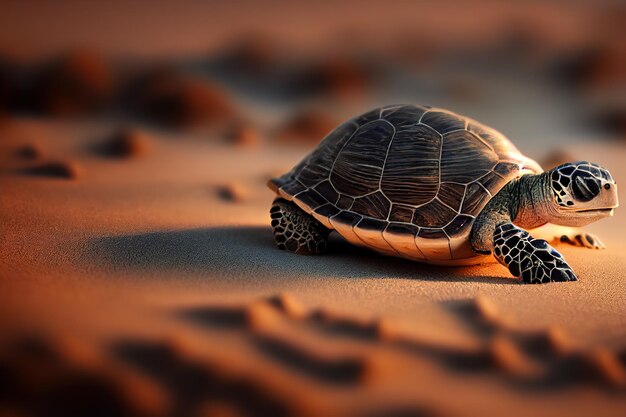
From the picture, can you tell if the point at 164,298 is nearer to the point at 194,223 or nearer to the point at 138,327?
the point at 138,327

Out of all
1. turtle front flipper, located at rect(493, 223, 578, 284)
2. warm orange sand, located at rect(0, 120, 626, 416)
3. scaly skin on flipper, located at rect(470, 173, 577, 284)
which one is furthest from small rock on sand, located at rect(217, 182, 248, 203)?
turtle front flipper, located at rect(493, 223, 578, 284)

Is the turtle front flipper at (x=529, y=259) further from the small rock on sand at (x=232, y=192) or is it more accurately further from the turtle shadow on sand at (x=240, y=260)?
the small rock on sand at (x=232, y=192)

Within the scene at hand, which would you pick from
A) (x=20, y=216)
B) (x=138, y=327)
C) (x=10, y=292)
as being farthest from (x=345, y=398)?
(x=20, y=216)

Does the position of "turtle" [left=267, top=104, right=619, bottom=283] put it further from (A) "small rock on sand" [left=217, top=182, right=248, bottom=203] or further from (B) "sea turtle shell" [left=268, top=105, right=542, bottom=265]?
(A) "small rock on sand" [left=217, top=182, right=248, bottom=203]

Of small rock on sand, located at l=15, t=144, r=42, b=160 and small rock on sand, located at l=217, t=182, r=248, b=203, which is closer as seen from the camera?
small rock on sand, located at l=217, t=182, r=248, b=203

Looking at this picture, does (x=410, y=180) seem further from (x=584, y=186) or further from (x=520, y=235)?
(x=584, y=186)

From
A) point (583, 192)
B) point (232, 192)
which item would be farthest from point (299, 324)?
point (232, 192)

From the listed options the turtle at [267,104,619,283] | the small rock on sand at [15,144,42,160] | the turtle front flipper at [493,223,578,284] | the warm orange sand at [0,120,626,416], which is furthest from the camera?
the small rock on sand at [15,144,42,160]

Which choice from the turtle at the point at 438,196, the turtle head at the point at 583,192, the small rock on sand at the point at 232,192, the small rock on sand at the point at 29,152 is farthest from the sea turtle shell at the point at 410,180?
the small rock on sand at the point at 29,152
